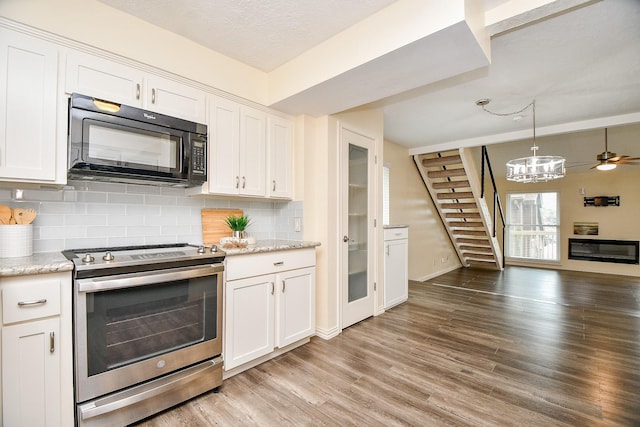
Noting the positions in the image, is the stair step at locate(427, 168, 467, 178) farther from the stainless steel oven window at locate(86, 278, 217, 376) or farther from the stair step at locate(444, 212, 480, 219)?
the stainless steel oven window at locate(86, 278, 217, 376)

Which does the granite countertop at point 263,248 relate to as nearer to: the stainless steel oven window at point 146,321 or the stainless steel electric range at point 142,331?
the stainless steel electric range at point 142,331

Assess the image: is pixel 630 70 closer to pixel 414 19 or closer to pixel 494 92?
pixel 494 92

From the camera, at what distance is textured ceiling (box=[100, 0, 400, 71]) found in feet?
6.10

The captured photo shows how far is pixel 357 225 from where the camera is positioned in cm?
341

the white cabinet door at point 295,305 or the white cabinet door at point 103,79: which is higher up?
the white cabinet door at point 103,79

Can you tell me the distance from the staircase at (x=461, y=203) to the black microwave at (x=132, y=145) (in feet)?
14.8

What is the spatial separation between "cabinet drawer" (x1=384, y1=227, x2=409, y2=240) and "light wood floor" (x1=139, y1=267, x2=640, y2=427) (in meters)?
0.95

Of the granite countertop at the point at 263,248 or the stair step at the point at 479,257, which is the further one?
the stair step at the point at 479,257

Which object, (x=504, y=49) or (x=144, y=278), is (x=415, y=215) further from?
(x=144, y=278)

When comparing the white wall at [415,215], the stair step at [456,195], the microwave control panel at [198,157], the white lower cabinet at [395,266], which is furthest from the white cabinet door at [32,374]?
the stair step at [456,195]

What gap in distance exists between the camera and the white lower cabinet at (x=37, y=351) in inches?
53.7

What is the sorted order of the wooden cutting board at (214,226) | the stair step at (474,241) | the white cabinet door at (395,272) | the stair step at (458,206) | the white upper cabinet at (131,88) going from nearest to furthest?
the white upper cabinet at (131,88)
the wooden cutting board at (214,226)
the white cabinet door at (395,272)
the stair step at (458,206)
the stair step at (474,241)

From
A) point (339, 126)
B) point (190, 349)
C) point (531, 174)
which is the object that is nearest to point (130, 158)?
point (190, 349)

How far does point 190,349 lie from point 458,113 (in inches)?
154
